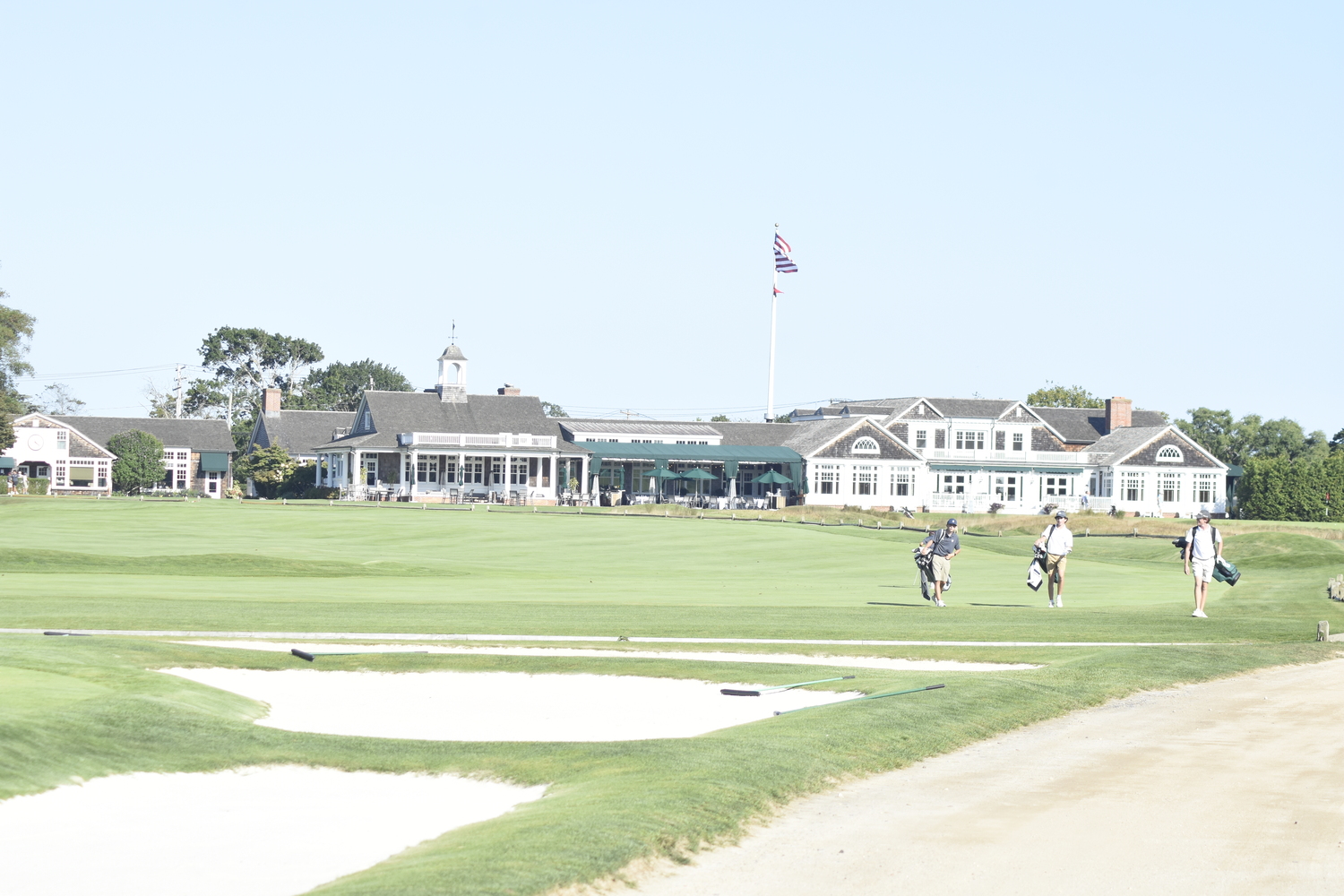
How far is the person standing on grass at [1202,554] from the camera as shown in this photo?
24.0m

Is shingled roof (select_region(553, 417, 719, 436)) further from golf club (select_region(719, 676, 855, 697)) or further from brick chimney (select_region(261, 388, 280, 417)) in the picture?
golf club (select_region(719, 676, 855, 697))

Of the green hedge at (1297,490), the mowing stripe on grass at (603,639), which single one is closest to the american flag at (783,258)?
the green hedge at (1297,490)

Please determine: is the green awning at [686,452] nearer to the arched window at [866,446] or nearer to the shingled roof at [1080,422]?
the arched window at [866,446]

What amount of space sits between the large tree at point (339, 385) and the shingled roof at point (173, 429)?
2304 centimetres

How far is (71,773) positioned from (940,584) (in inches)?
731

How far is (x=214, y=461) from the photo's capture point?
104 m

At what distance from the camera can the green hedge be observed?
8050 cm

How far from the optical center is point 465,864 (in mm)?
7656

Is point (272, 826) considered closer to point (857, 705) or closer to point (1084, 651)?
point (857, 705)

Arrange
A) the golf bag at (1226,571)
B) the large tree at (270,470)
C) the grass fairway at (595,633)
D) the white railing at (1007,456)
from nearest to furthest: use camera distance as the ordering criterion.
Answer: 1. the grass fairway at (595,633)
2. the golf bag at (1226,571)
3. the large tree at (270,470)
4. the white railing at (1007,456)

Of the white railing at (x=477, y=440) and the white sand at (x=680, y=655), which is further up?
the white railing at (x=477, y=440)

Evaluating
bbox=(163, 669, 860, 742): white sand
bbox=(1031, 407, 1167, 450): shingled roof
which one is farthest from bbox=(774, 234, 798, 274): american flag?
bbox=(163, 669, 860, 742): white sand

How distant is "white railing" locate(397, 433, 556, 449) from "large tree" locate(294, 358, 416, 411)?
51562 millimetres

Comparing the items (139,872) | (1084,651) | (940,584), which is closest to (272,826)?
(139,872)
